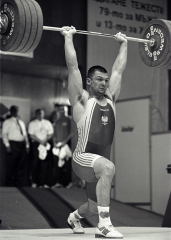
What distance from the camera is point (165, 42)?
17.1ft

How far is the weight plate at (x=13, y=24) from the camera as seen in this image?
15.3 ft

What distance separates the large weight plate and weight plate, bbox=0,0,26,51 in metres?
1.38

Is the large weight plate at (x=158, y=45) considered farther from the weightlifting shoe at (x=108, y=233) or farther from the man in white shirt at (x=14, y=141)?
the man in white shirt at (x=14, y=141)

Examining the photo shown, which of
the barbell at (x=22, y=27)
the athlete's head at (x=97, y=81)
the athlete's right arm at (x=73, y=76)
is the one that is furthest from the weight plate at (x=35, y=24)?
the athlete's head at (x=97, y=81)

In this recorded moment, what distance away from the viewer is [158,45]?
17.4ft

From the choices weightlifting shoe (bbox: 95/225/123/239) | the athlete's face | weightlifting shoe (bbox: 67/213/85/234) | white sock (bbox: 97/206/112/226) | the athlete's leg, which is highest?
the athlete's face

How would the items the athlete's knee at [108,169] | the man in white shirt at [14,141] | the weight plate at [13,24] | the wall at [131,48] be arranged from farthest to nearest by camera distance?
the wall at [131,48] → the man in white shirt at [14,141] → the weight plate at [13,24] → the athlete's knee at [108,169]

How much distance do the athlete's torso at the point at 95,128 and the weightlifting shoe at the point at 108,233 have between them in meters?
0.65

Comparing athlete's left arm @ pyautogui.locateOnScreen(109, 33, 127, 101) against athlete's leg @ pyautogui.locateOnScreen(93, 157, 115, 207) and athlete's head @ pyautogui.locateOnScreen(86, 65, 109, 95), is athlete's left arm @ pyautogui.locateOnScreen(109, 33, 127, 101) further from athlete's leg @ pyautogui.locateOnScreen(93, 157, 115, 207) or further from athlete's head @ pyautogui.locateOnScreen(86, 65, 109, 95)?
athlete's leg @ pyautogui.locateOnScreen(93, 157, 115, 207)

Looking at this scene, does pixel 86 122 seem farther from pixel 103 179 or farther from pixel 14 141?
pixel 14 141

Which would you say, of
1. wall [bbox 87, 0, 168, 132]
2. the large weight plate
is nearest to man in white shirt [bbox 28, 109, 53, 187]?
wall [bbox 87, 0, 168, 132]

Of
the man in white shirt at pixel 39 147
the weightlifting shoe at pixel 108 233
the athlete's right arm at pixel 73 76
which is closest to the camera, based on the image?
the weightlifting shoe at pixel 108 233

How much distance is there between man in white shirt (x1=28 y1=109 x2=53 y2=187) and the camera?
925 centimetres

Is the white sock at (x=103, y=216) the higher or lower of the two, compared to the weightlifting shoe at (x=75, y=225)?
higher
